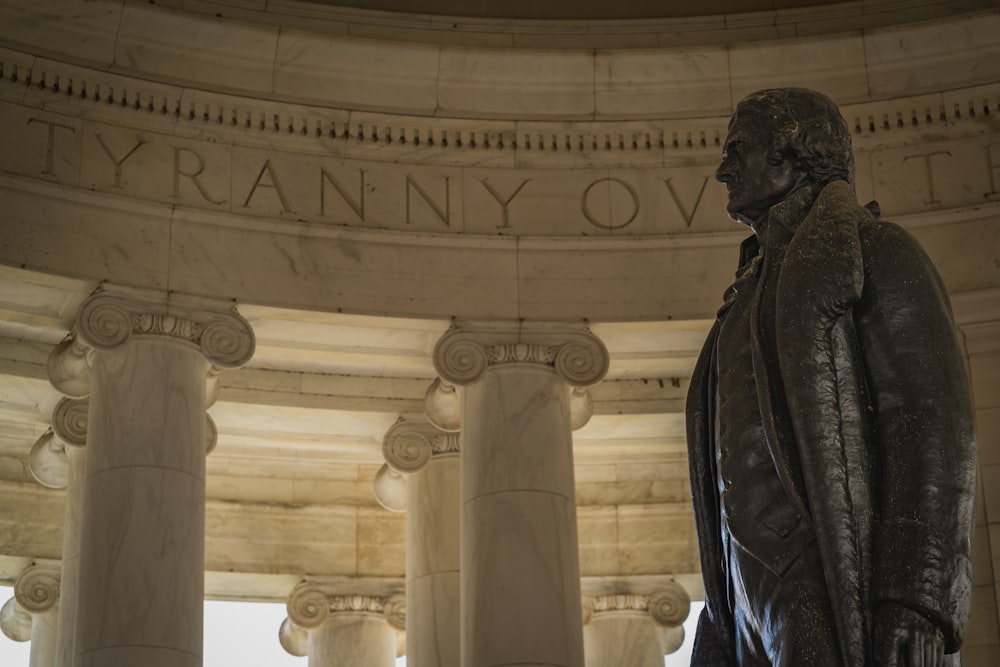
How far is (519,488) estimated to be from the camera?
23.4 metres

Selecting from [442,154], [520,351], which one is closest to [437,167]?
[442,154]

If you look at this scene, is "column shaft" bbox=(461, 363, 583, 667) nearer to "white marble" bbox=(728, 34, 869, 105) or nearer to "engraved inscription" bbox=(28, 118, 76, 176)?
"white marble" bbox=(728, 34, 869, 105)

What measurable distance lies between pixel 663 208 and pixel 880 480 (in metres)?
16.4

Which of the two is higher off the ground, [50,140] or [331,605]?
[50,140]

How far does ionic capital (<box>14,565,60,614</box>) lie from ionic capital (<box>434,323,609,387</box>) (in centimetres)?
853

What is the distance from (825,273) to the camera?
31.6ft

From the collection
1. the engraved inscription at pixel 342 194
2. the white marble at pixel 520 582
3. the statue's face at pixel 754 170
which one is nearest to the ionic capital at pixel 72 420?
the engraved inscription at pixel 342 194

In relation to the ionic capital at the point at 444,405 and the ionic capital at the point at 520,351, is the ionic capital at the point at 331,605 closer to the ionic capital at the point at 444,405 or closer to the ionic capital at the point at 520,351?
the ionic capital at the point at 444,405

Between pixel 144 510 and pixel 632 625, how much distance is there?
11.3 meters

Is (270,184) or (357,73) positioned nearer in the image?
(270,184)

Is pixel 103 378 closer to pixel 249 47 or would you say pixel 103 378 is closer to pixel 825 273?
pixel 249 47

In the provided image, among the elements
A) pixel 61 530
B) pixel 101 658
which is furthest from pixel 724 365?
pixel 61 530

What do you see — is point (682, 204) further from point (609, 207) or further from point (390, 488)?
point (390, 488)

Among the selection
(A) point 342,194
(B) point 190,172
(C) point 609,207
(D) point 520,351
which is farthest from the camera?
(C) point 609,207
